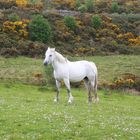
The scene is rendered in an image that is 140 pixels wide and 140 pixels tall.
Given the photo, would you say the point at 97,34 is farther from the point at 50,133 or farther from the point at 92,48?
the point at 50,133

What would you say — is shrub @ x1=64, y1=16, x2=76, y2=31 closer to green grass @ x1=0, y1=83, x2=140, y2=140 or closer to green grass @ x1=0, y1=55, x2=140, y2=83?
green grass @ x1=0, y1=55, x2=140, y2=83

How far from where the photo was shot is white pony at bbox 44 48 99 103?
27562 millimetres

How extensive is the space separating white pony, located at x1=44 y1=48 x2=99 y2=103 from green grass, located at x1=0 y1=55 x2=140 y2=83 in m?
17.2

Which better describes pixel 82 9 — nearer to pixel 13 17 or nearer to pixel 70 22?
pixel 70 22

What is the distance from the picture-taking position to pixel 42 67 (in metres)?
56.8

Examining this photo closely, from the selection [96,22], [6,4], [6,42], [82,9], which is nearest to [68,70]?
[6,42]

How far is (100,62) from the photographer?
210 feet

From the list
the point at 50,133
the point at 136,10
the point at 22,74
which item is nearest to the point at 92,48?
the point at 22,74

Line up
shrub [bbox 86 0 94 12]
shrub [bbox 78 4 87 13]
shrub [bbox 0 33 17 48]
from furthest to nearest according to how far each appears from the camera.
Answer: shrub [bbox 86 0 94 12] → shrub [bbox 78 4 87 13] → shrub [bbox 0 33 17 48]

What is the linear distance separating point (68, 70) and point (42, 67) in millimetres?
29075

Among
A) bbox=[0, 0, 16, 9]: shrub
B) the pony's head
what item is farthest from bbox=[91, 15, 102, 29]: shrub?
the pony's head

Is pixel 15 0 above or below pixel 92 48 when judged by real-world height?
above

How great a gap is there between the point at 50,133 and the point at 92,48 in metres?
55.9

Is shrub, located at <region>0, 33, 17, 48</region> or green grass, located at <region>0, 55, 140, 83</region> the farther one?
shrub, located at <region>0, 33, 17, 48</region>
